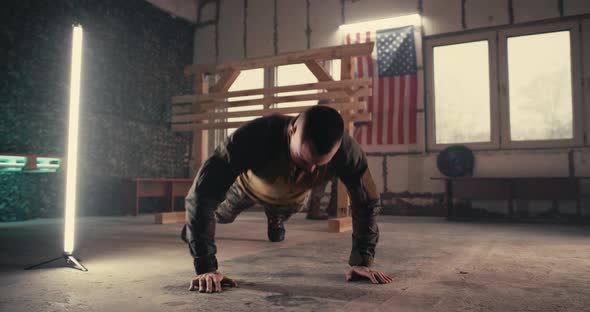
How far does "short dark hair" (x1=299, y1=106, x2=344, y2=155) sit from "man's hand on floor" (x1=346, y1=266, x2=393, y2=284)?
0.78 meters

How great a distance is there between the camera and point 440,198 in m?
6.77

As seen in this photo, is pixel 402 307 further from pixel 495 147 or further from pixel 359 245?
pixel 495 147

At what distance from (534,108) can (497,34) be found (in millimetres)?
1314

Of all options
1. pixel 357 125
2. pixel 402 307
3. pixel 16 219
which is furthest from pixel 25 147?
pixel 402 307

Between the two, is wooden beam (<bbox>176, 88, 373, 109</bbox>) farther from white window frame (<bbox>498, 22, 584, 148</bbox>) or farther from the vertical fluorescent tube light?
white window frame (<bbox>498, 22, 584, 148</bbox>)

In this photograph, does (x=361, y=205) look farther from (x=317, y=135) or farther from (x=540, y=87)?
(x=540, y=87)

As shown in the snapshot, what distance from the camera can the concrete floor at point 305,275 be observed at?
5.49 ft

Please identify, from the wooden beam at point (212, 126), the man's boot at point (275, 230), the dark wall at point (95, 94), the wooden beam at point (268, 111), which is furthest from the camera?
the dark wall at point (95, 94)

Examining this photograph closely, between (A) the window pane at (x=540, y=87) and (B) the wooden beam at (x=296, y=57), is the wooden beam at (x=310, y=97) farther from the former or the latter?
(A) the window pane at (x=540, y=87)

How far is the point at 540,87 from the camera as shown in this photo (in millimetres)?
6234

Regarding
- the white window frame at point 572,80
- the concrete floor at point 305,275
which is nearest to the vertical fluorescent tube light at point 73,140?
the concrete floor at point 305,275

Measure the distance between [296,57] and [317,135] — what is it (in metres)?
3.62

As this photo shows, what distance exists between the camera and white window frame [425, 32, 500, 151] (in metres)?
6.47

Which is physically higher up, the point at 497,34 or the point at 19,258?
the point at 497,34
